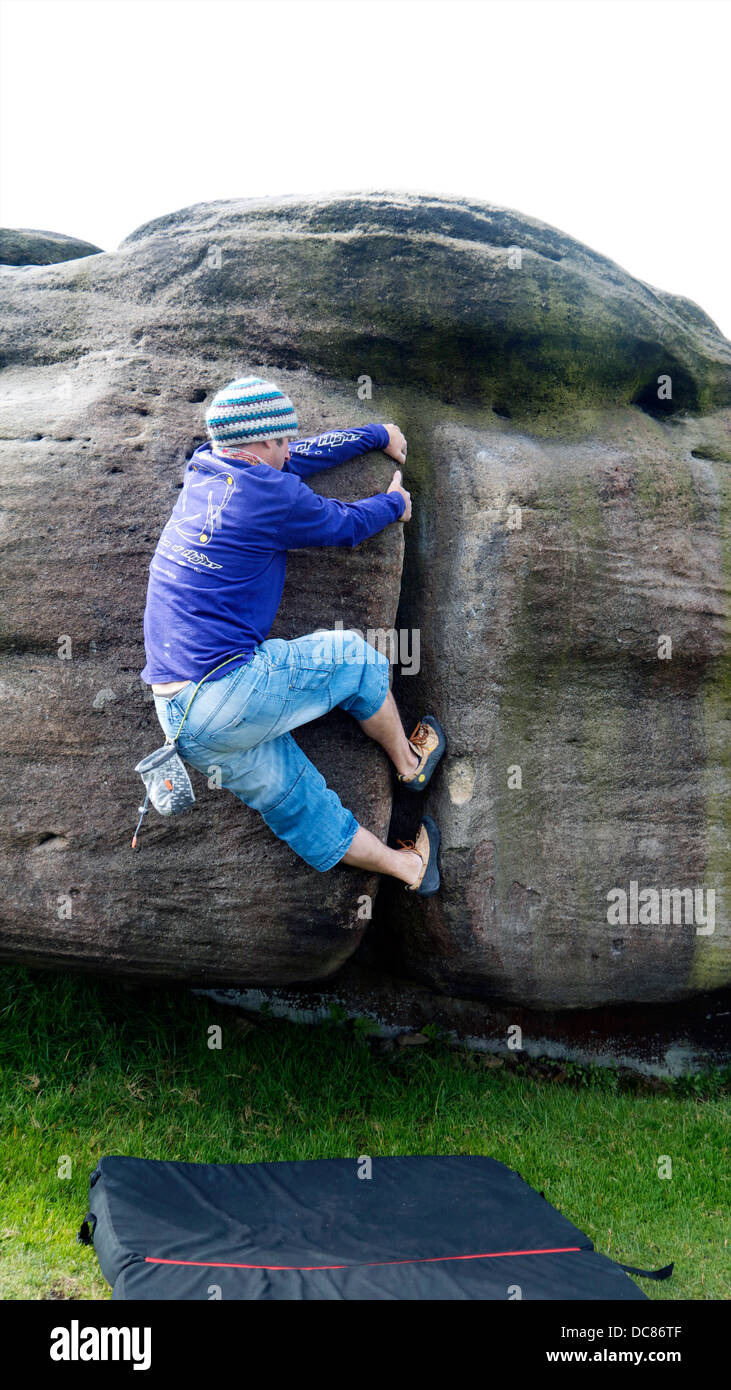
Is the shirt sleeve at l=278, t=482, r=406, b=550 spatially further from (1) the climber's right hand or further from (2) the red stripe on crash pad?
(2) the red stripe on crash pad

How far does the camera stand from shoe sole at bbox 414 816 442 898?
505 cm

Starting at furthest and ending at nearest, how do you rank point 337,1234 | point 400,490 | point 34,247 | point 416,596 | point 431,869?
point 34,247
point 416,596
point 431,869
point 400,490
point 337,1234

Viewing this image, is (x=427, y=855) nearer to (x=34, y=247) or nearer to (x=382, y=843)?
(x=382, y=843)

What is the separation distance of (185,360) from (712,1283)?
15.8 feet

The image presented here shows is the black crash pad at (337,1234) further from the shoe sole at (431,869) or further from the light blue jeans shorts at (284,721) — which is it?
the light blue jeans shorts at (284,721)

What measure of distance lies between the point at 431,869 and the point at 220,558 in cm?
193

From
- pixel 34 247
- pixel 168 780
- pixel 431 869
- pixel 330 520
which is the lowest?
pixel 431 869

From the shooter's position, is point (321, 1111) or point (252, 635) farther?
point (321, 1111)

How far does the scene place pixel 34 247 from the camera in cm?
609

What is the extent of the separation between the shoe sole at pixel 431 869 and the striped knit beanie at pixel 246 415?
2.09 metres

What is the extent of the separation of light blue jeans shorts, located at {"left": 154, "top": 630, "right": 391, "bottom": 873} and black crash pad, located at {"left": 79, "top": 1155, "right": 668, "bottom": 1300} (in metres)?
1.42

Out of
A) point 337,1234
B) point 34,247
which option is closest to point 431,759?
point 337,1234

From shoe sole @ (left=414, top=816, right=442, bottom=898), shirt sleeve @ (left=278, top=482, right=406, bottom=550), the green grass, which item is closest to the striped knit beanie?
shirt sleeve @ (left=278, top=482, right=406, bottom=550)

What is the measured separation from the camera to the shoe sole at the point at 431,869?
5.05 m
